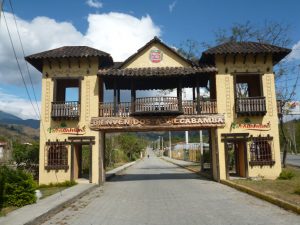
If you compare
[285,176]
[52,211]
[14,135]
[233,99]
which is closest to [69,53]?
[233,99]

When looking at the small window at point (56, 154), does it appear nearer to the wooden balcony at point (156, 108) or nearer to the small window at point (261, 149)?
the wooden balcony at point (156, 108)

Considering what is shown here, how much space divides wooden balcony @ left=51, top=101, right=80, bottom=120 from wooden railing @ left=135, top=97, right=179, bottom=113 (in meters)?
3.37

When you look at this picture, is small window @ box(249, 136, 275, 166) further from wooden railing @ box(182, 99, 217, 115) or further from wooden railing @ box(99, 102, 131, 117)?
wooden railing @ box(99, 102, 131, 117)

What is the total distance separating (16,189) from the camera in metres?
11.5

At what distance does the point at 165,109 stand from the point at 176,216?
387 inches

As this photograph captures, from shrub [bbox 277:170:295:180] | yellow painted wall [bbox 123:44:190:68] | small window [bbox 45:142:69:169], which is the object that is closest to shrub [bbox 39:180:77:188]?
small window [bbox 45:142:69:169]

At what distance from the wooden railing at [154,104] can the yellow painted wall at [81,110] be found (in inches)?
96.7

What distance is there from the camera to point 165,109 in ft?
62.1

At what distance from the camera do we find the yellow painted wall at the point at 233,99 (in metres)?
19.0

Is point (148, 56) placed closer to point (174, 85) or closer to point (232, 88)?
point (174, 85)

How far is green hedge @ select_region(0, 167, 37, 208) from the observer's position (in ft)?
36.8

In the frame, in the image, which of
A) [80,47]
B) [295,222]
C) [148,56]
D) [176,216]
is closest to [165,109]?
[148,56]

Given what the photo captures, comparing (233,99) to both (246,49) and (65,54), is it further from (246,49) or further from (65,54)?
(65,54)

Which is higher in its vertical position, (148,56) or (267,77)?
(148,56)
